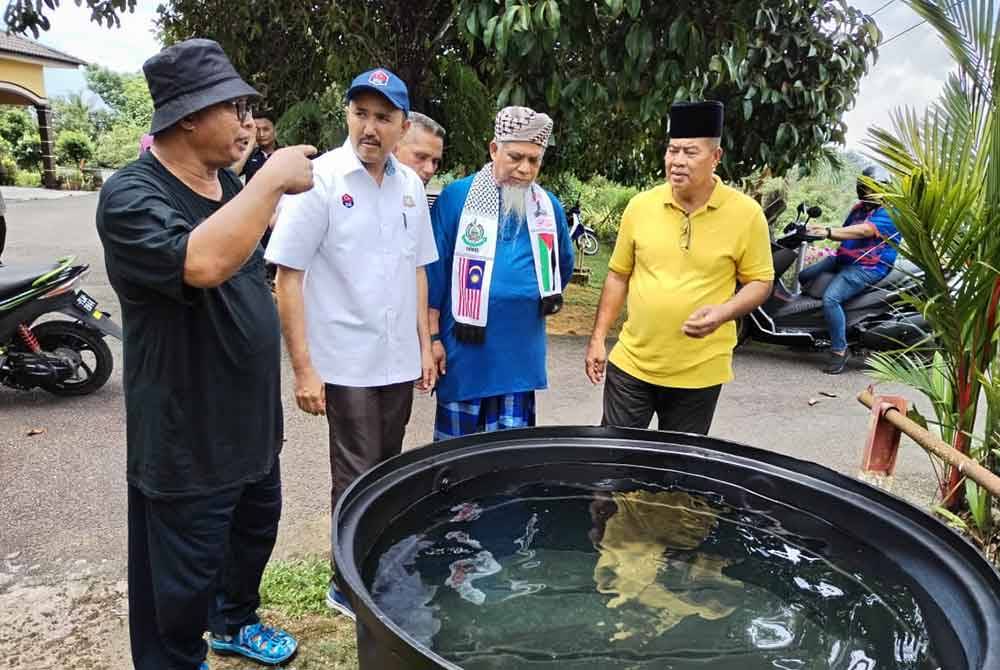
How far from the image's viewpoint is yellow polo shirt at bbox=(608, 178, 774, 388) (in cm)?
279

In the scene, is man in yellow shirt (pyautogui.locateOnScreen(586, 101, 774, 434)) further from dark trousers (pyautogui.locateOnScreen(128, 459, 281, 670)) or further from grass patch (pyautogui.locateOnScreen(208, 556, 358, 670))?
dark trousers (pyautogui.locateOnScreen(128, 459, 281, 670))

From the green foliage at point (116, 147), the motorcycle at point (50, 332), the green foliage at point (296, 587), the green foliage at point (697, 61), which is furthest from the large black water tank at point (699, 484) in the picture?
the green foliage at point (116, 147)

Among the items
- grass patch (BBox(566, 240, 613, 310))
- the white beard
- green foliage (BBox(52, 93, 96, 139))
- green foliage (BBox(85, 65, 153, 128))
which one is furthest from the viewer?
green foliage (BBox(85, 65, 153, 128))

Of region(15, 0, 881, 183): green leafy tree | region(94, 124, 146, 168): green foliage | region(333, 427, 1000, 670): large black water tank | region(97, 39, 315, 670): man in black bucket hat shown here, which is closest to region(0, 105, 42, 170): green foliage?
region(94, 124, 146, 168): green foliage

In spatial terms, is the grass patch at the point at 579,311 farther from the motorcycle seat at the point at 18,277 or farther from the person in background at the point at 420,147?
the motorcycle seat at the point at 18,277

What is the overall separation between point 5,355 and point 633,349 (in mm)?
3782

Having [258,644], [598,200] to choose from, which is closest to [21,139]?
[598,200]

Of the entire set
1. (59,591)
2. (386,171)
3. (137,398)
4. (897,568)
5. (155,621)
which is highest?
(386,171)

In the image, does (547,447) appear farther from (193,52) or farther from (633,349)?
(193,52)

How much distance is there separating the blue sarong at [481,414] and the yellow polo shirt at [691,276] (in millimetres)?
456

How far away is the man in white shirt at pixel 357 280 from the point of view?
230cm

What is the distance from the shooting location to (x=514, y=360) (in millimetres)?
2791

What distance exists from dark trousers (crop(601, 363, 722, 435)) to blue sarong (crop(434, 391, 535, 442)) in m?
0.36

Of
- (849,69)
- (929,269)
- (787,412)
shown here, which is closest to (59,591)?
(929,269)
